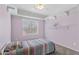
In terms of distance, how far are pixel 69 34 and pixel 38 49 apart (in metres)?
0.54

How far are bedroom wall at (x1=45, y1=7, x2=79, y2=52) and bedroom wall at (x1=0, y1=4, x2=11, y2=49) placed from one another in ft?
1.99

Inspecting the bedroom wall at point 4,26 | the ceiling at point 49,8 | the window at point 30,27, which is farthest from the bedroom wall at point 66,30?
the bedroom wall at point 4,26

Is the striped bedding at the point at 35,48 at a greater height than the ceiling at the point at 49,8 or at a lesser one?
lesser

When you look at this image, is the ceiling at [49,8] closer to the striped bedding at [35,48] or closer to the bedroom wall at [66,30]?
the bedroom wall at [66,30]

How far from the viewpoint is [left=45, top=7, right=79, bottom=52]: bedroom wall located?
1500mm

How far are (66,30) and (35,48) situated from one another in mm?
571

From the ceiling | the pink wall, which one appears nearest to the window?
the pink wall

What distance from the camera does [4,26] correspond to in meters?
1.51

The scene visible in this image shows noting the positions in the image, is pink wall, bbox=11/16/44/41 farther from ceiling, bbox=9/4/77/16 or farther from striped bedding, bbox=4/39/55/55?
ceiling, bbox=9/4/77/16

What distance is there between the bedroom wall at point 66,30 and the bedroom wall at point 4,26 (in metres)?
0.61

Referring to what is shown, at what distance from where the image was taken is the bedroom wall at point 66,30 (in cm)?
150
